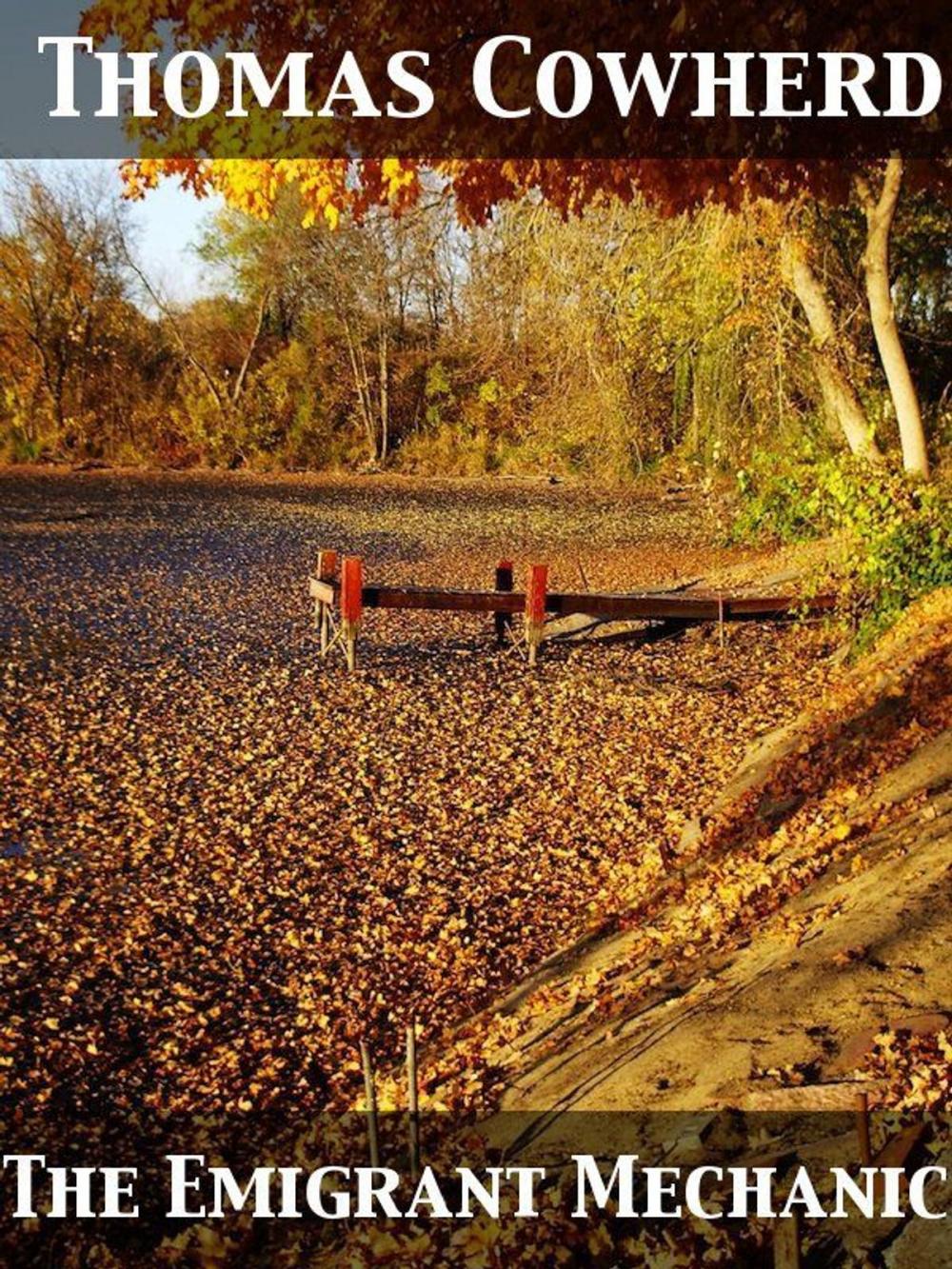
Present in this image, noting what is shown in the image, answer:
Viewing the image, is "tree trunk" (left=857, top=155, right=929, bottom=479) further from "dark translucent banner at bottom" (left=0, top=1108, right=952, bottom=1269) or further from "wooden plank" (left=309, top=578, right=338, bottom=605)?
"dark translucent banner at bottom" (left=0, top=1108, right=952, bottom=1269)

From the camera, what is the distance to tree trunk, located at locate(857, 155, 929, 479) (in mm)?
13531

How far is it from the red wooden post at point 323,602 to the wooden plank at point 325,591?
0.36ft

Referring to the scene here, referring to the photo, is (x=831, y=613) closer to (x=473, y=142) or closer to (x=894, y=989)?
(x=473, y=142)

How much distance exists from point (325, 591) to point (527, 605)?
82.7 inches

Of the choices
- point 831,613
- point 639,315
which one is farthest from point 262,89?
point 639,315

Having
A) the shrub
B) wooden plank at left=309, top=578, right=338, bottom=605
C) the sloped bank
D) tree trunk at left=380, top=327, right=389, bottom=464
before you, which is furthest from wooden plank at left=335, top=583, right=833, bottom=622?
tree trunk at left=380, top=327, right=389, bottom=464

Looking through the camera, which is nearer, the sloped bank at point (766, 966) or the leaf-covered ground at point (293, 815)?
the sloped bank at point (766, 966)

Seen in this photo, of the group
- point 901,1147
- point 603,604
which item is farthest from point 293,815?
point 901,1147

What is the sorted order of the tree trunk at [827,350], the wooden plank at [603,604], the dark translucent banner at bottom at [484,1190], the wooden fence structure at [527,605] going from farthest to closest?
1. the tree trunk at [827,350]
2. the wooden plank at [603,604]
3. the wooden fence structure at [527,605]
4. the dark translucent banner at bottom at [484,1190]

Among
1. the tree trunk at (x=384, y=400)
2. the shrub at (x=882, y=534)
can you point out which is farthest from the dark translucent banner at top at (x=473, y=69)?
the tree trunk at (x=384, y=400)

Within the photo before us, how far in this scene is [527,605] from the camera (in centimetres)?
1300

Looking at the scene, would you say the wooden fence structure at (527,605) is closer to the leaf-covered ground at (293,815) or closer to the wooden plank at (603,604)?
the wooden plank at (603,604)

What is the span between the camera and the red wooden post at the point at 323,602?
13.3m

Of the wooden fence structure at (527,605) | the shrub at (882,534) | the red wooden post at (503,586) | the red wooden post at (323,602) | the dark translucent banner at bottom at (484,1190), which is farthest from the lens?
the red wooden post at (503,586)
